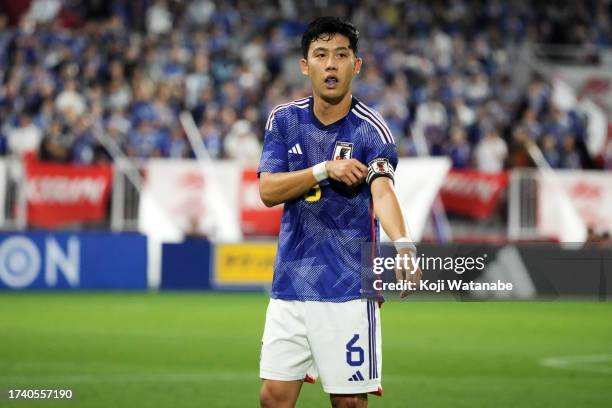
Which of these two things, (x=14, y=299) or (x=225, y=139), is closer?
(x=14, y=299)

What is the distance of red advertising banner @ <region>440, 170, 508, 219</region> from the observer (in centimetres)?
2247

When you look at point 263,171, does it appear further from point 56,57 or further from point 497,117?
point 497,117

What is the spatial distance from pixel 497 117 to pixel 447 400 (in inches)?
683

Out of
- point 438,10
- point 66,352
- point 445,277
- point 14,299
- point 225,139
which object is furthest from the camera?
point 438,10

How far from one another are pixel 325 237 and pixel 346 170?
1.67ft

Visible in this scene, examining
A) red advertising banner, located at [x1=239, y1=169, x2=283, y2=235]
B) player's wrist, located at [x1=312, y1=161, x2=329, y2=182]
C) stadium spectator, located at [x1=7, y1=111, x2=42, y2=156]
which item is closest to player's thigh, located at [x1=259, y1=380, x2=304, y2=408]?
player's wrist, located at [x1=312, y1=161, x2=329, y2=182]

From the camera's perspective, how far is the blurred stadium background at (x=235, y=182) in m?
11.7

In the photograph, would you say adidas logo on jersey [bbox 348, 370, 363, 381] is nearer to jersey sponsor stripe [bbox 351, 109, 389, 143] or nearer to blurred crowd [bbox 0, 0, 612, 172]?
jersey sponsor stripe [bbox 351, 109, 389, 143]

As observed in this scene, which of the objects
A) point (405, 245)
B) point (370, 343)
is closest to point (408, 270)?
point (405, 245)

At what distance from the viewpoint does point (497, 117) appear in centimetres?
2622

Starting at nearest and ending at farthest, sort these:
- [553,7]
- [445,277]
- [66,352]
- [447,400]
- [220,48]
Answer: [445,277] → [447,400] → [66,352] → [220,48] → [553,7]

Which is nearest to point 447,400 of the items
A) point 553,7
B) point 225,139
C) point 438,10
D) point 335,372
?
point 335,372

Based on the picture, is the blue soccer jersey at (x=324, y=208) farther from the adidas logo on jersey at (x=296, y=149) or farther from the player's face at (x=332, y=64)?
the player's face at (x=332, y=64)

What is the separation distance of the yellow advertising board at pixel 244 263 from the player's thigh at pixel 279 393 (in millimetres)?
14897
